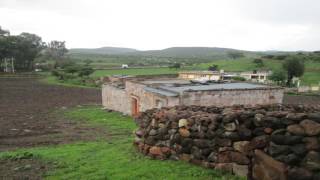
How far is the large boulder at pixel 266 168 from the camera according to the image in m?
6.58

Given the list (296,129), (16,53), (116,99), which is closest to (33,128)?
(116,99)

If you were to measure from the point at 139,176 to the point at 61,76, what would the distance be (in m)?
72.8

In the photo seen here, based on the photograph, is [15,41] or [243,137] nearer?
[243,137]

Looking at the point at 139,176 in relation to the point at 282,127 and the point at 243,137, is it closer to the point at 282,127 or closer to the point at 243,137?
the point at 243,137

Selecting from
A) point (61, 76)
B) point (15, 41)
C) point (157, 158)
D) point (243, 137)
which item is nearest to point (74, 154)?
point (157, 158)

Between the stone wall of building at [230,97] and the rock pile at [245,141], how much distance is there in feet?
44.6

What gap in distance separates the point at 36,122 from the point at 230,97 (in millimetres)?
14931

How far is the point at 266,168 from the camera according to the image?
22.7ft

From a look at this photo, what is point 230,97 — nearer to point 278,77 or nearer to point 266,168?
point 266,168

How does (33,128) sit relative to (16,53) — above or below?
below

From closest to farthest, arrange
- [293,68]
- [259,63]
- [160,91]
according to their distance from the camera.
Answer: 1. [160,91]
2. [293,68]
3. [259,63]

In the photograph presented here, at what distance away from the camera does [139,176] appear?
8.80m

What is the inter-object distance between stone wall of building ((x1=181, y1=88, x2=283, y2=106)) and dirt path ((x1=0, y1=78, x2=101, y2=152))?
7.20m

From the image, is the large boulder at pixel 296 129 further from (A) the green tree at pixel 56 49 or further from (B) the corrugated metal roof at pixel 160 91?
(A) the green tree at pixel 56 49
